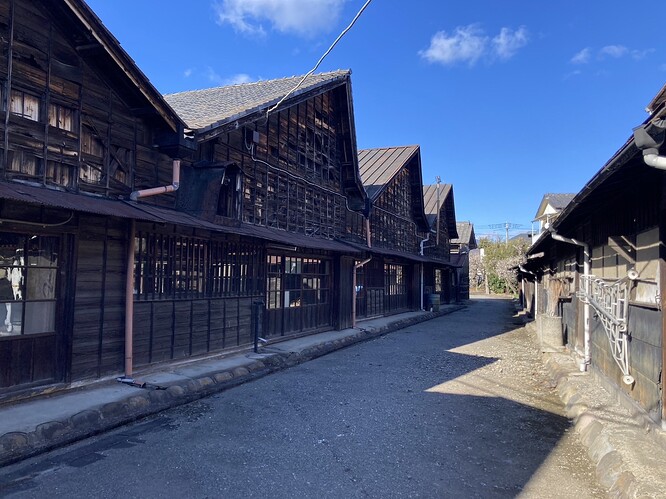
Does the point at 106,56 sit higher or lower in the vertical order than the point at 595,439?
higher

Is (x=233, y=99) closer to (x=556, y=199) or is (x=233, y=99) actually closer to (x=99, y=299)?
(x=99, y=299)

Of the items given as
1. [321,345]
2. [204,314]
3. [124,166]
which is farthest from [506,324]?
[124,166]

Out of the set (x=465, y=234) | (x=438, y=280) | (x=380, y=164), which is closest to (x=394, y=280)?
(x=380, y=164)

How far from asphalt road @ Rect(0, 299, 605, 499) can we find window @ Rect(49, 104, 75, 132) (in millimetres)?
4206

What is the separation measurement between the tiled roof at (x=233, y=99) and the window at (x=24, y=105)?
2594 millimetres

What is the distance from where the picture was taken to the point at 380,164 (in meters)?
22.2

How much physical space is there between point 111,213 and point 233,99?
685 cm

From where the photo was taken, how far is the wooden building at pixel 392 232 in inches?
746

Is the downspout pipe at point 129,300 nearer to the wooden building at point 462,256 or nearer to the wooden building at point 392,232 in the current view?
the wooden building at point 392,232

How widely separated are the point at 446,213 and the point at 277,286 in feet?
78.6

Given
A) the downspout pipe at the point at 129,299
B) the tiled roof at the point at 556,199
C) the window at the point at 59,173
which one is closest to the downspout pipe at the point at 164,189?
the downspout pipe at the point at 129,299

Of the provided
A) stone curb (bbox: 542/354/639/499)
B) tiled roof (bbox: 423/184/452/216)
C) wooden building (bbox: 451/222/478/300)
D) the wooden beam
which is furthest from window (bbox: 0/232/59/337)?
wooden building (bbox: 451/222/478/300)

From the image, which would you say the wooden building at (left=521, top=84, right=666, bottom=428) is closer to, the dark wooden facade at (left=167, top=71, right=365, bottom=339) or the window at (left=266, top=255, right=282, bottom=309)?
the dark wooden facade at (left=167, top=71, right=365, bottom=339)

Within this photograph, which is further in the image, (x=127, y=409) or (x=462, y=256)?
(x=462, y=256)
